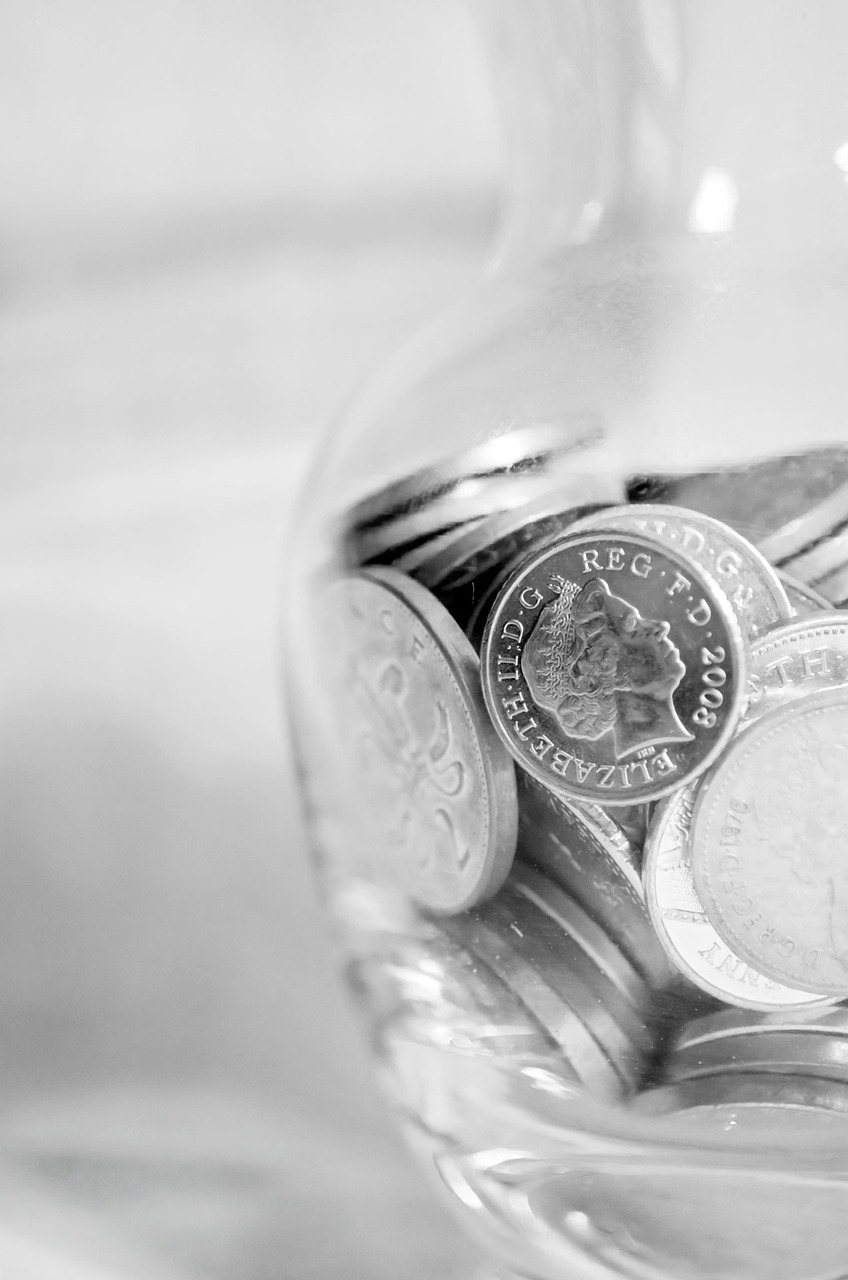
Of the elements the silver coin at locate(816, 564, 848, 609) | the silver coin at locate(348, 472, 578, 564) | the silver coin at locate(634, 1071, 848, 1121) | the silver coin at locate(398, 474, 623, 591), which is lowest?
the silver coin at locate(634, 1071, 848, 1121)

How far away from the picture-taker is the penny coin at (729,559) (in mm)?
368

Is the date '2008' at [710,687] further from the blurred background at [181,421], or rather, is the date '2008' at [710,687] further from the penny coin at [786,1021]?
the blurred background at [181,421]

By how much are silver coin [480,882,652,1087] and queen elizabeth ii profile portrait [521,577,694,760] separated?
0.05m

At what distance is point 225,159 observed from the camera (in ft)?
2.50

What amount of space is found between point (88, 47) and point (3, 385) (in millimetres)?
163

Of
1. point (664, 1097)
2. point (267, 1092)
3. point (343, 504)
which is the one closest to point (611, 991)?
point (664, 1097)

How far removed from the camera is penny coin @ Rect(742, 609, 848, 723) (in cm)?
36

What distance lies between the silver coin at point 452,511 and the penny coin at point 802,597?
0.06 meters

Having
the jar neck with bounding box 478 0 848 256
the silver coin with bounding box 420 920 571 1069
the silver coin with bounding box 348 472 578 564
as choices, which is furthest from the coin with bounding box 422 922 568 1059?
the jar neck with bounding box 478 0 848 256

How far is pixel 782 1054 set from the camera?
0.38 metres

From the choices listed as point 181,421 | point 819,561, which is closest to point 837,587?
point 819,561

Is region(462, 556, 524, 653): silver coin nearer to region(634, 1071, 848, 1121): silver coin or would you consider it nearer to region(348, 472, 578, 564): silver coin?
region(348, 472, 578, 564): silver coin

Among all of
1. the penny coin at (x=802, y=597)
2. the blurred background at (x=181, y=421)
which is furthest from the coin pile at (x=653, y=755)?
the blurred background at (x=181, y=421)

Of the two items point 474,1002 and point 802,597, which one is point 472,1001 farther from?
point 802,597
